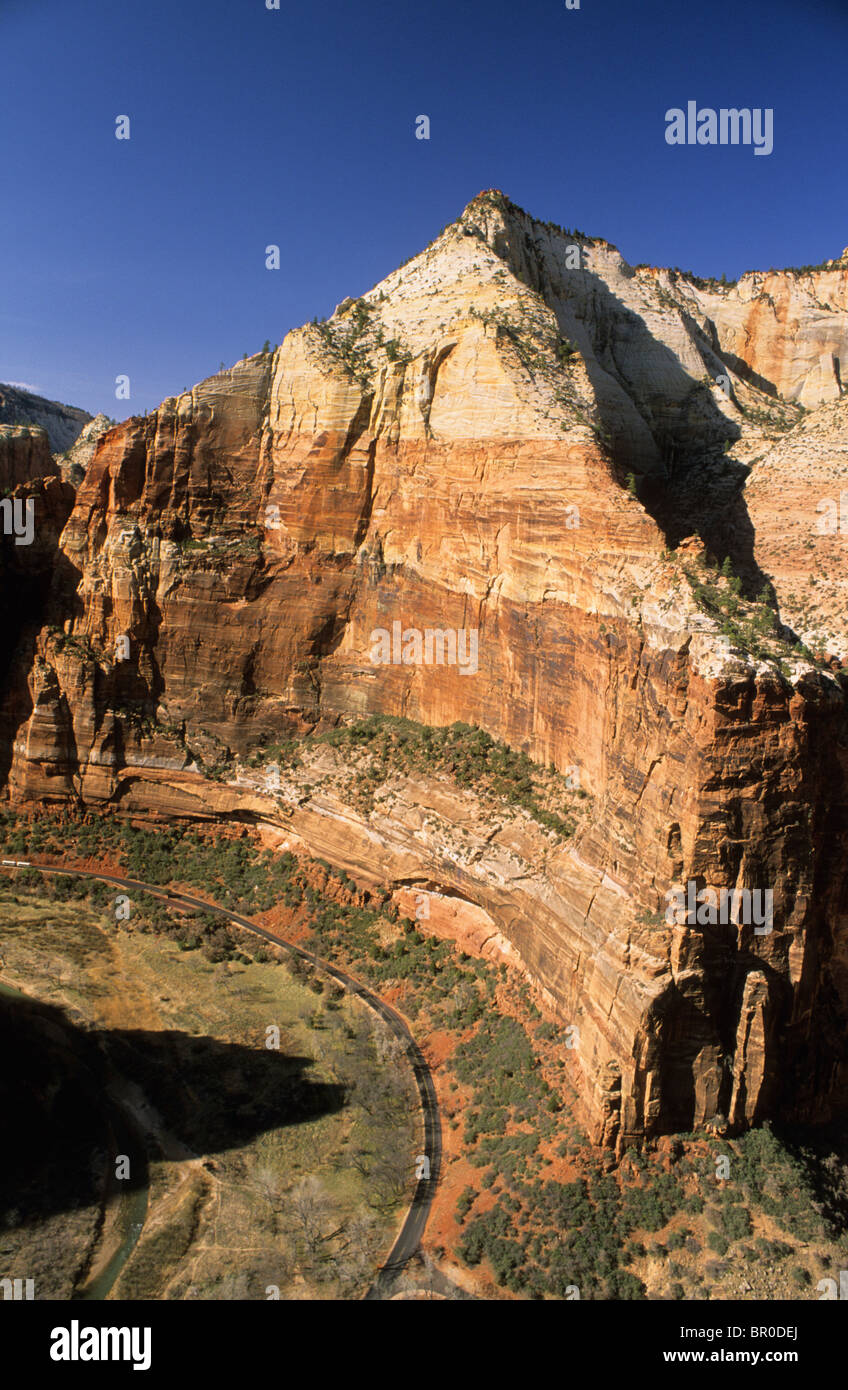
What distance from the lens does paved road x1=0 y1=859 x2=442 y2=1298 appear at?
2027 cm

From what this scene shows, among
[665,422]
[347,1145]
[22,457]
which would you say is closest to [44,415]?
[22,457]

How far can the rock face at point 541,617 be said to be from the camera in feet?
67.0

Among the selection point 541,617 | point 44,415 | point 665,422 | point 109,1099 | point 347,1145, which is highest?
point 44,415

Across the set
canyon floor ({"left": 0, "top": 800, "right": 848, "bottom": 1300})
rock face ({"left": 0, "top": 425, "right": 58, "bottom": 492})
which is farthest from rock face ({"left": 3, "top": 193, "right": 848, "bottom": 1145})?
rock face ({"left": 0, "top": 425, "right": 58, "bottom": 492})

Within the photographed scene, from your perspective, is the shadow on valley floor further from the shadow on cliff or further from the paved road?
the shadow on cliff

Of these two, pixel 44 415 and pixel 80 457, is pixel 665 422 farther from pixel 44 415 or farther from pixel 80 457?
pixel 44 415

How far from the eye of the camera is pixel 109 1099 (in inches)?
993

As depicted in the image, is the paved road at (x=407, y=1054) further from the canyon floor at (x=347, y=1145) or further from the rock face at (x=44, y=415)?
the rock face at (x=44, y=415)

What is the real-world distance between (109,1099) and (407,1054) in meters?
9.38

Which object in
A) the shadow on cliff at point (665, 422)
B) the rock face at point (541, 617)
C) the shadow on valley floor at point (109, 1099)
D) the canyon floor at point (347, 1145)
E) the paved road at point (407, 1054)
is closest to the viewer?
the canyon floor at point (347, 1145)

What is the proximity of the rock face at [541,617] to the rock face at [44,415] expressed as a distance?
284 ft

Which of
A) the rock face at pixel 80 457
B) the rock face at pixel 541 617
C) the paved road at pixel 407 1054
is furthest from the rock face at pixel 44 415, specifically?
the paved road at pixel 407 1054
